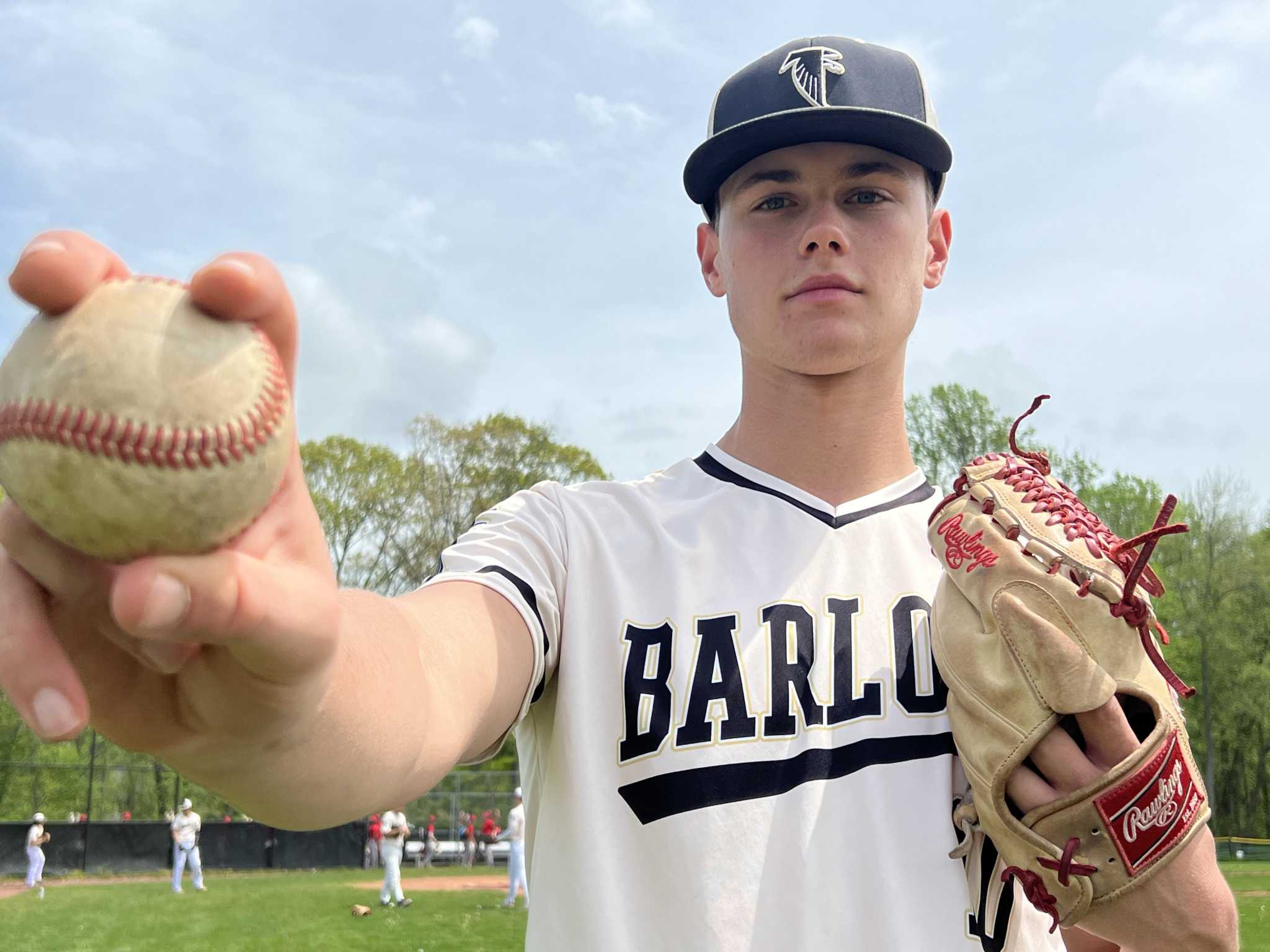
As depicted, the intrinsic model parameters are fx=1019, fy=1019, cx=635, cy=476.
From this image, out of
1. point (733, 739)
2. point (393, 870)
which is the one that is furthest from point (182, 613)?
point (393, 870)

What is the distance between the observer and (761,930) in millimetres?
1837

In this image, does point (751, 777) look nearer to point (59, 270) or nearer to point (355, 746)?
point (355, 746)

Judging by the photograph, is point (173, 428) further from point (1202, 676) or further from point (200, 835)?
point (1202, 676)

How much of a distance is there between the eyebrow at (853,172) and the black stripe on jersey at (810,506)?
2.21ft

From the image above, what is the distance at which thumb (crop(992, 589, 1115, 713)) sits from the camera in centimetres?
179

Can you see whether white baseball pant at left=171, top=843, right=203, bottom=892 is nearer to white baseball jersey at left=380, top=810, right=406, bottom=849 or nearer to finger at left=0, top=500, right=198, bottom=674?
white baseball jersey at left=380, top=810, right=406, bottom=849

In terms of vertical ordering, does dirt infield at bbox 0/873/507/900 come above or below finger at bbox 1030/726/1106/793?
below

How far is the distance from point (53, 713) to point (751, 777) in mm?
1299

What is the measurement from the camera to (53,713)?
0.96 metres

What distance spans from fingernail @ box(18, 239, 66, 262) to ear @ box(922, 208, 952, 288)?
212 cm

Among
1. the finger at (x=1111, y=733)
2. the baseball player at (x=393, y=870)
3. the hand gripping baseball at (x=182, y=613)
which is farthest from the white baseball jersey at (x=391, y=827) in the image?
the hand gripping baseball at (x=182, y=613)

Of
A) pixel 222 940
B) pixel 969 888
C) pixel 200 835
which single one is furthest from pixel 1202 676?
pixel 969 888

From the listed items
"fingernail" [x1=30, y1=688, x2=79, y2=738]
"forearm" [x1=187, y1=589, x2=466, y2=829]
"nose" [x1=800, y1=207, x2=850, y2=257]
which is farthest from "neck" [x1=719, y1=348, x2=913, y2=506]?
"fingernail" [x1=30, y1=688, x2=79, y2=738]

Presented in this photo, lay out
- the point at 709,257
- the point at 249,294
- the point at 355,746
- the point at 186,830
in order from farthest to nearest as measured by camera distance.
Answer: the point at 186,830
the point at 709,257
the point at 355,746
the point at 249,294
